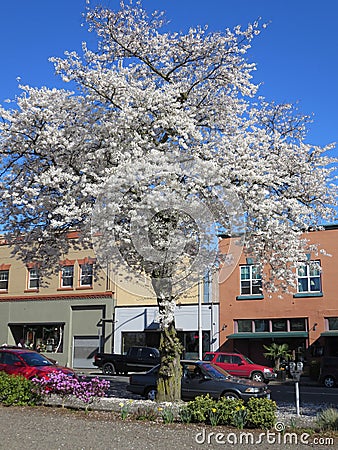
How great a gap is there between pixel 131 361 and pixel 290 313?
925cm

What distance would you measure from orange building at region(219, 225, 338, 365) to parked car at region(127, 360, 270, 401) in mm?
13945

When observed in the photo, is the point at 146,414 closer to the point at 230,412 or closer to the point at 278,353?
the point at 230,412

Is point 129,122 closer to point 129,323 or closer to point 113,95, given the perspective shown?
point 113,95

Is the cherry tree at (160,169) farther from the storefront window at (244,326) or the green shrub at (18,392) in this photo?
the storefront window at (244,326)

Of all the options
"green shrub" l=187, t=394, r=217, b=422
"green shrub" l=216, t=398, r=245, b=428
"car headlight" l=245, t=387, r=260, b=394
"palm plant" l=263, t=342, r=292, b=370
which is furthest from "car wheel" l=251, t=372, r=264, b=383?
"green shrub" l=216, t=398, r=245, b=428

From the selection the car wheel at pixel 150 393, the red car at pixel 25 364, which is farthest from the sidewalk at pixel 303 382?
the red car at pixel 25 364

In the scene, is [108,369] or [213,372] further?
[108,369]

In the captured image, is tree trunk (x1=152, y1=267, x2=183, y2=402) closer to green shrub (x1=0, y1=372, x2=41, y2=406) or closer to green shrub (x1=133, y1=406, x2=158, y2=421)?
green shrub (x1=133, y1=406, x2=158, y2=421)

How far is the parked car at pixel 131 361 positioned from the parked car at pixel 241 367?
4.36 m

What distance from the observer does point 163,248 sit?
43.9 feet

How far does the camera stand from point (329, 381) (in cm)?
2503

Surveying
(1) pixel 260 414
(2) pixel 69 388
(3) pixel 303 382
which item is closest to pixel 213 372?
(2) pixel 69 388

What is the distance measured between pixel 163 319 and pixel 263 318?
20.0 m

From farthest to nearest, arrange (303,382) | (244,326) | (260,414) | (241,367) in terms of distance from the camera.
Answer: (244,326)
(303,382)
(241,367)
(260,414)
